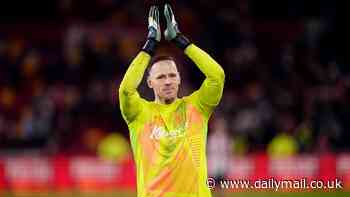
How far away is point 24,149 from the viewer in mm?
22078

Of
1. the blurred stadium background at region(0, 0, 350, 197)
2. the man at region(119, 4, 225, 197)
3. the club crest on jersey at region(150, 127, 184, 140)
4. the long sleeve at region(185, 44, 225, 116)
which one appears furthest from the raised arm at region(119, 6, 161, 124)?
the blurred stadium background at region(0, 0, 350, 197)

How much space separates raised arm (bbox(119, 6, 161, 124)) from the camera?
904cm

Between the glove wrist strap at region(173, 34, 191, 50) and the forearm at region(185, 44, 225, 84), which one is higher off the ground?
the glove wrist strap at region(173, 34, 191, 50)

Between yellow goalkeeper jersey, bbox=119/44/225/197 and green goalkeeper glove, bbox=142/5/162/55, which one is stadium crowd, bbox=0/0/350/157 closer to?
green goalkeeper glove, bbox=142/5/162/55

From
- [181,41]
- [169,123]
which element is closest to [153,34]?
[181,41]

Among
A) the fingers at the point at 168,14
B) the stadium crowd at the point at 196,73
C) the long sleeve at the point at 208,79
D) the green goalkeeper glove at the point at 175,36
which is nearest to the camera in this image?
the long sleeve at the point at 208,79

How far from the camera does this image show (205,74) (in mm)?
9219

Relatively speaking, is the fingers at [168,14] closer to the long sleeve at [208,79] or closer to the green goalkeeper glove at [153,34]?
the green goalkeeper glove at [153,34]

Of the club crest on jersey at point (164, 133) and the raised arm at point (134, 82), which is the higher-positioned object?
the raised arm at point (134, 82)

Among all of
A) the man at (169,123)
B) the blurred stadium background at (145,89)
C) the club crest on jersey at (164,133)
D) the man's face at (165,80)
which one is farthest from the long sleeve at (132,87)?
the blurred stadium background at (145,89)

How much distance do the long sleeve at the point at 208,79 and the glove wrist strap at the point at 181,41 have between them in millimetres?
37

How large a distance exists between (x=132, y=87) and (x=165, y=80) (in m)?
0.30

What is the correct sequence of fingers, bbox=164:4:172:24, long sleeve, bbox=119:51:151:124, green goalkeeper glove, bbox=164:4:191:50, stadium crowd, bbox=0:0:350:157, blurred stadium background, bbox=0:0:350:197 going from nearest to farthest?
long sleeve, bbox=119:51:151:124
green goalkeeper glove, bbox=164:4:191:50
fingers, bbox=164:4:172:24
blurred stadium background, bbox=0:0:350:197
stadium crowd, bbox=0:0:350:157

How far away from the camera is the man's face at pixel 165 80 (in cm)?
912
